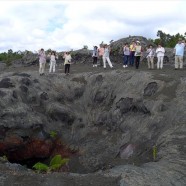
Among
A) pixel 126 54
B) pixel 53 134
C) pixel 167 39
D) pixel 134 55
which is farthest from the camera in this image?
pixel 167 39

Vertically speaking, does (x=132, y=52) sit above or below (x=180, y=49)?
below

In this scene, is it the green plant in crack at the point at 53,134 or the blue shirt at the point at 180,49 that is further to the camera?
the blue shirt at the point at 180,49

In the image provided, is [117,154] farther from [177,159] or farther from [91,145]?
[177,159]

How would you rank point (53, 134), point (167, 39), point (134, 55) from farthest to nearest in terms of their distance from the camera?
point (167, 39), point (134, 55), point (53, 134)

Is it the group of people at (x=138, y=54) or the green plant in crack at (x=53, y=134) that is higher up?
the group of people at (x=138, y=54)

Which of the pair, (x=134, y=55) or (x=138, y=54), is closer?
(x=138, y=54)

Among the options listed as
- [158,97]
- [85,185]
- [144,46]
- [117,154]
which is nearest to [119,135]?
[117,154]

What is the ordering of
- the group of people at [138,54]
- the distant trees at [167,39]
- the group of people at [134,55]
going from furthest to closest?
the distant trees at [167,39] → the group of people at [134,55] → the group of people at [138,54]

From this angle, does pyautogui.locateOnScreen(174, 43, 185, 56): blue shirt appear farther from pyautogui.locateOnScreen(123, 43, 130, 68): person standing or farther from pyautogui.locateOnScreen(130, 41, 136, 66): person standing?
pyautogui.locateOnScreen(123, 43, 130, 68): person standing

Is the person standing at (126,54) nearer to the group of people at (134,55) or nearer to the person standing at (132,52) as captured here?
the group of people at (134,55)

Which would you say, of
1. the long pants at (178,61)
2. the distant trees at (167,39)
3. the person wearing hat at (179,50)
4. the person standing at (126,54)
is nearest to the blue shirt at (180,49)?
the person wearing hat at (179,50)

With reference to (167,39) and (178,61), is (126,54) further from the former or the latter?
(167,39)

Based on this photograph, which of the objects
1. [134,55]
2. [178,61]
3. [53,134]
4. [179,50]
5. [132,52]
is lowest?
[53,134]

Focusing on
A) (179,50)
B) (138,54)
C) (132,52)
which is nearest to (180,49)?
(179,50)
